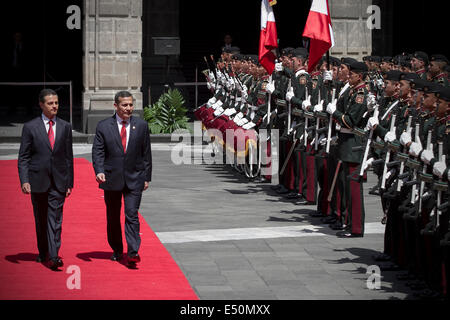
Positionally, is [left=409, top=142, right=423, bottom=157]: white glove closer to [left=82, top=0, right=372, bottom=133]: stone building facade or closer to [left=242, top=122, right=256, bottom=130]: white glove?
[left=242, top=122, right=256, bottom=130]: white glove

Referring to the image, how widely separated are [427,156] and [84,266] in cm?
397

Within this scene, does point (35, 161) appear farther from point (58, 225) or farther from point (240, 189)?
point (240, 189)

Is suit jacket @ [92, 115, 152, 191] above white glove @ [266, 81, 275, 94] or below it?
below

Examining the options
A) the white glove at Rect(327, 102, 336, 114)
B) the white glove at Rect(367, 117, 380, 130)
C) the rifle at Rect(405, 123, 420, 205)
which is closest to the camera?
the rifle at Rect(405, 123, 420, 205)

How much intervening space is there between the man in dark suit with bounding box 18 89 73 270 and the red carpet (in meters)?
0.43

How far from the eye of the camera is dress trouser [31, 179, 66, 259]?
1087 centimetres

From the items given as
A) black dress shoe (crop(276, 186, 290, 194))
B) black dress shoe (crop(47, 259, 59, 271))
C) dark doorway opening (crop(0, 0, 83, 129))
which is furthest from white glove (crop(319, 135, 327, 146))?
dark doorway opening (crop(0, 0, 83, 129))

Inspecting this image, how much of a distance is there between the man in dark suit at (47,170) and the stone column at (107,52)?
14633mm

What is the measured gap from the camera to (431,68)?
50.9ft

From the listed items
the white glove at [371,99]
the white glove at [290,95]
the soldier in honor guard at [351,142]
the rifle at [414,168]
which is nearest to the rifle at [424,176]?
the rifle at [414,168]

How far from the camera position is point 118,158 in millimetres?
11125

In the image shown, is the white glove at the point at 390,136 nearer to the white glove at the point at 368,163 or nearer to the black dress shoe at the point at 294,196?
the white glove at the point at 368,163

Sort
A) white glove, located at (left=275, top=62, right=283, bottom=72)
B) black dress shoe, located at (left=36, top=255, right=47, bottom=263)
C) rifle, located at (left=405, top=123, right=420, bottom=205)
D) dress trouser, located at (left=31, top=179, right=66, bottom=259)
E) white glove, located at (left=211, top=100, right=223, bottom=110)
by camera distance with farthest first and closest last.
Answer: white glove, located at (left=211, top=100, right=223, bottom=110)
white glove, located at (left=275, top=62, right=283, bottom=72)
black dress shoe, located at (left=36, top=255, right=47, bottom=263)
dress trouser, located at (left=31, top=179, right=66, bottom=259)
rifle, located at (left=405, top=123, right=420, bottom=205)

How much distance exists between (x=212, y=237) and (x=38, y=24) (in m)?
24.1
